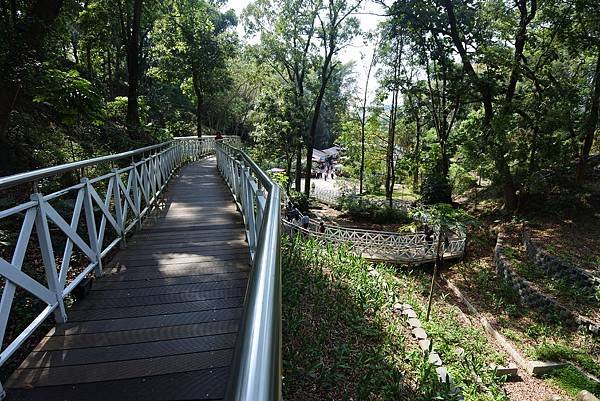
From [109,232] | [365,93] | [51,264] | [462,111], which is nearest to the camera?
[51,264]

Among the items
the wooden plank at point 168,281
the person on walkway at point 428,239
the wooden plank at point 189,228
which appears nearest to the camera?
the wooden plank at point 168,281

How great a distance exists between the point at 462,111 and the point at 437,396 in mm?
20057

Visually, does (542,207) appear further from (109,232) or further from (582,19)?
(109,232)

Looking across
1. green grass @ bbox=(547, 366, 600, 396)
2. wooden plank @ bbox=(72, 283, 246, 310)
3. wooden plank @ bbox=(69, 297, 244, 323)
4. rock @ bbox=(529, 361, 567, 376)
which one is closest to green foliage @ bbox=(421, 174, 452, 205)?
rock @ bbox=(529, 361, 567, 376)

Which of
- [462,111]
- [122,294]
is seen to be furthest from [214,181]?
[462,111]

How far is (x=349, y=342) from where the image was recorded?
3.90m

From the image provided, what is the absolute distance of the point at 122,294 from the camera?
10.3 feet

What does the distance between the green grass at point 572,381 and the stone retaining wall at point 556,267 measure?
8.93 ft

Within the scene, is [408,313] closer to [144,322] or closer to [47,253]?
[144,322]

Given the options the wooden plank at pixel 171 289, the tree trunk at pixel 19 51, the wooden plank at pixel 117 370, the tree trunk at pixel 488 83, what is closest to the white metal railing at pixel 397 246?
the tree trunk at pixel 488 83

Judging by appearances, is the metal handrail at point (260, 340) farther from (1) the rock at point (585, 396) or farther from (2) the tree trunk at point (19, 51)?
(2) the tree trunk at point (19, 51)

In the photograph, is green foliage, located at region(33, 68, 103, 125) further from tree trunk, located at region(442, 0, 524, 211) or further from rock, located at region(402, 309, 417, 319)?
tree trunk, located at region(442, 0, 524, 211)

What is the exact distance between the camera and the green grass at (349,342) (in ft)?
10.3

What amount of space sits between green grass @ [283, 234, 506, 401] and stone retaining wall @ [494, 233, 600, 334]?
3.17 metres
